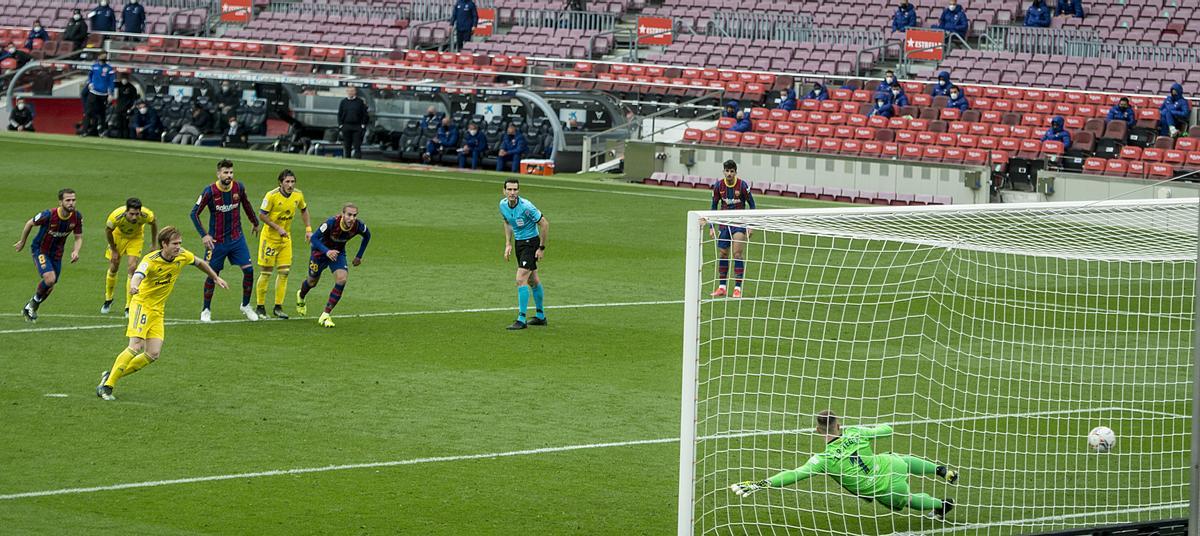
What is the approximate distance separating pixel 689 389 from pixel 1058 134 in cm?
2390

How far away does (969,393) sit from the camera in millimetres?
14438

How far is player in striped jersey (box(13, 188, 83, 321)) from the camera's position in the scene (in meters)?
18.2

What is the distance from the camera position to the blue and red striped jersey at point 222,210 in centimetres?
1816

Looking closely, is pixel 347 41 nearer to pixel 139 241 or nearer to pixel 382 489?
pixel 139 241

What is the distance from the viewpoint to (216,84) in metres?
41.3

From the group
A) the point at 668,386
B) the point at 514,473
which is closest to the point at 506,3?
the point at 668,386

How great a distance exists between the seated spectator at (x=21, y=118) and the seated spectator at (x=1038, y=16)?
2497 centimetres

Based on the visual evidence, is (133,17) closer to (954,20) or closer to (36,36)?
(36,36)

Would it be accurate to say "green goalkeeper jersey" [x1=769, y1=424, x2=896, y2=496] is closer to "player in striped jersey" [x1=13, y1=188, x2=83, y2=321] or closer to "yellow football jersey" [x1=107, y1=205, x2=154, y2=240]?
"yellow football jersey" [x1=107, y1=205, x2=154, y2=240]

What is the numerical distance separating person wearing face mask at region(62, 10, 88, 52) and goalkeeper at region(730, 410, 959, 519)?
39.2 metres

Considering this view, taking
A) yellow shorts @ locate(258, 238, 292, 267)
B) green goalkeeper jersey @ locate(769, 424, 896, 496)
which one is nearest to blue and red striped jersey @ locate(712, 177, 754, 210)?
yellow shorts @ locate(258, 238, 292, 267)

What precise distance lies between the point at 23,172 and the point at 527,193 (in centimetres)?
1006

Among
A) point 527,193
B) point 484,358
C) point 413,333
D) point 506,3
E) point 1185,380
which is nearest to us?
point 1185,380

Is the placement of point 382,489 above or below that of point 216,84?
below
